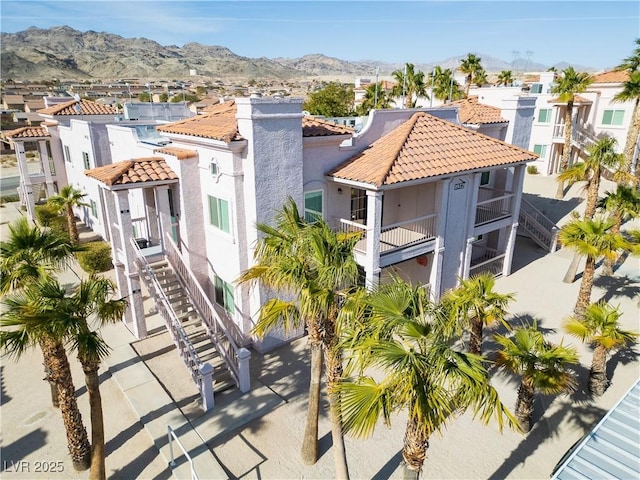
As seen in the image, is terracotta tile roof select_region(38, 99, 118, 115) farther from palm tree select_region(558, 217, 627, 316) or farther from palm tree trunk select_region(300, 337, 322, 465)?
palm tree select_region(558, 217, 627, 316)

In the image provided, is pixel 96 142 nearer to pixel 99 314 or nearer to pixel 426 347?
pixel 99 314

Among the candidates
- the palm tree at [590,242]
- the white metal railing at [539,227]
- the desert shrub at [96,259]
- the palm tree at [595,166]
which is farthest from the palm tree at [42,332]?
the white metal railing at [539,227]

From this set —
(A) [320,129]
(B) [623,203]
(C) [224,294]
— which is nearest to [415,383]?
(C) [224,294]

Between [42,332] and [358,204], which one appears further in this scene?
[358,204]

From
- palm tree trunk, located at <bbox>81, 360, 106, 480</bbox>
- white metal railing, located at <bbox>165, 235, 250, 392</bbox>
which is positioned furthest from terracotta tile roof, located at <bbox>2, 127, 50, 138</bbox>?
palm tree trunk, located at <bbox>81, 360, 106, 480</bbox>

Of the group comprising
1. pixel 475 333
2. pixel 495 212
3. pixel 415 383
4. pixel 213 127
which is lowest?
pixel 475 333

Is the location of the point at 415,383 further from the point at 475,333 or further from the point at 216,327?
the point at 216,327

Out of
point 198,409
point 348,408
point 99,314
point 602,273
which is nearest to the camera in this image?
point 348,408

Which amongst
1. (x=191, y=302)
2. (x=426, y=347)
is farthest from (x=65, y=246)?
Result: (x=426, y=347)
